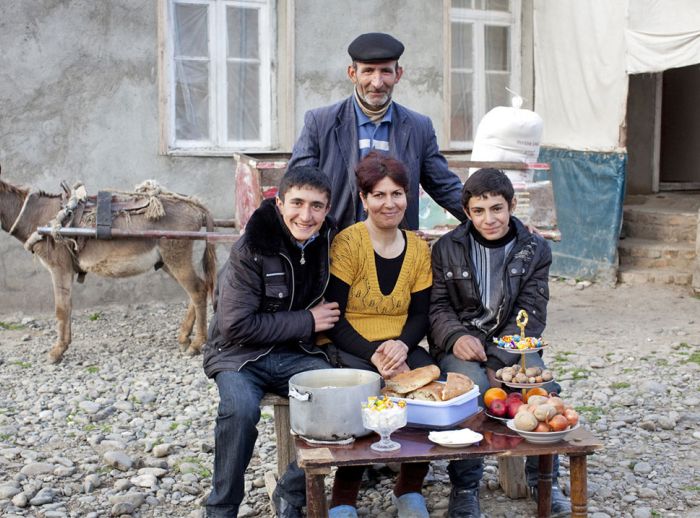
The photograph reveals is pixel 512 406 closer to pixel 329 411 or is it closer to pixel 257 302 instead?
pixel 329 411

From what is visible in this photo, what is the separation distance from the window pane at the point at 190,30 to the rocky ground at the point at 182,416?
97.2 inches

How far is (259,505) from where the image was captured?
4578 millimetres

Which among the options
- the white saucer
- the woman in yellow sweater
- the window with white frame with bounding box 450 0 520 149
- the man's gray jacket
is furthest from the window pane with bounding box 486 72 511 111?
the white saucer

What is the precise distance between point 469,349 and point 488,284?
34 cm

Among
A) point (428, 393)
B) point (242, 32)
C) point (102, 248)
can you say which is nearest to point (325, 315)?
point (428, 393)

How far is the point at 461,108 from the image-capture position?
1071cm

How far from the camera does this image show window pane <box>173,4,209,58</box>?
30.6ft

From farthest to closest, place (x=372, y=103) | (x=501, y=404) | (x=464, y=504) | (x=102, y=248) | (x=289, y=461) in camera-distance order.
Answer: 1. (x=102, y=248)
2. (x=372, y=103)
3. (x=289, y=461)
4. (x=464, y=504)
5. (x=501, y=404)

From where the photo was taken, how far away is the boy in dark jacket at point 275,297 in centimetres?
404

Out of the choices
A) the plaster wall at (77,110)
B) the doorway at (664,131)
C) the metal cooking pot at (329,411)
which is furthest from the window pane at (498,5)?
the metal cooking pot at (329,411)

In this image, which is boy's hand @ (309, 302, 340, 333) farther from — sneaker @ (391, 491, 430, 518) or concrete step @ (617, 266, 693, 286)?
concrete step @ (617, 266, 693, 286)

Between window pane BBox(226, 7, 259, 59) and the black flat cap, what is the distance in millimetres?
5295

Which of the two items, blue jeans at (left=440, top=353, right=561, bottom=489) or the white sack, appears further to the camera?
the white sack

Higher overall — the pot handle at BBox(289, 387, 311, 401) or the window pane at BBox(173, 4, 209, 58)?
the window pane at BBox(173, 4, 209, 58)
